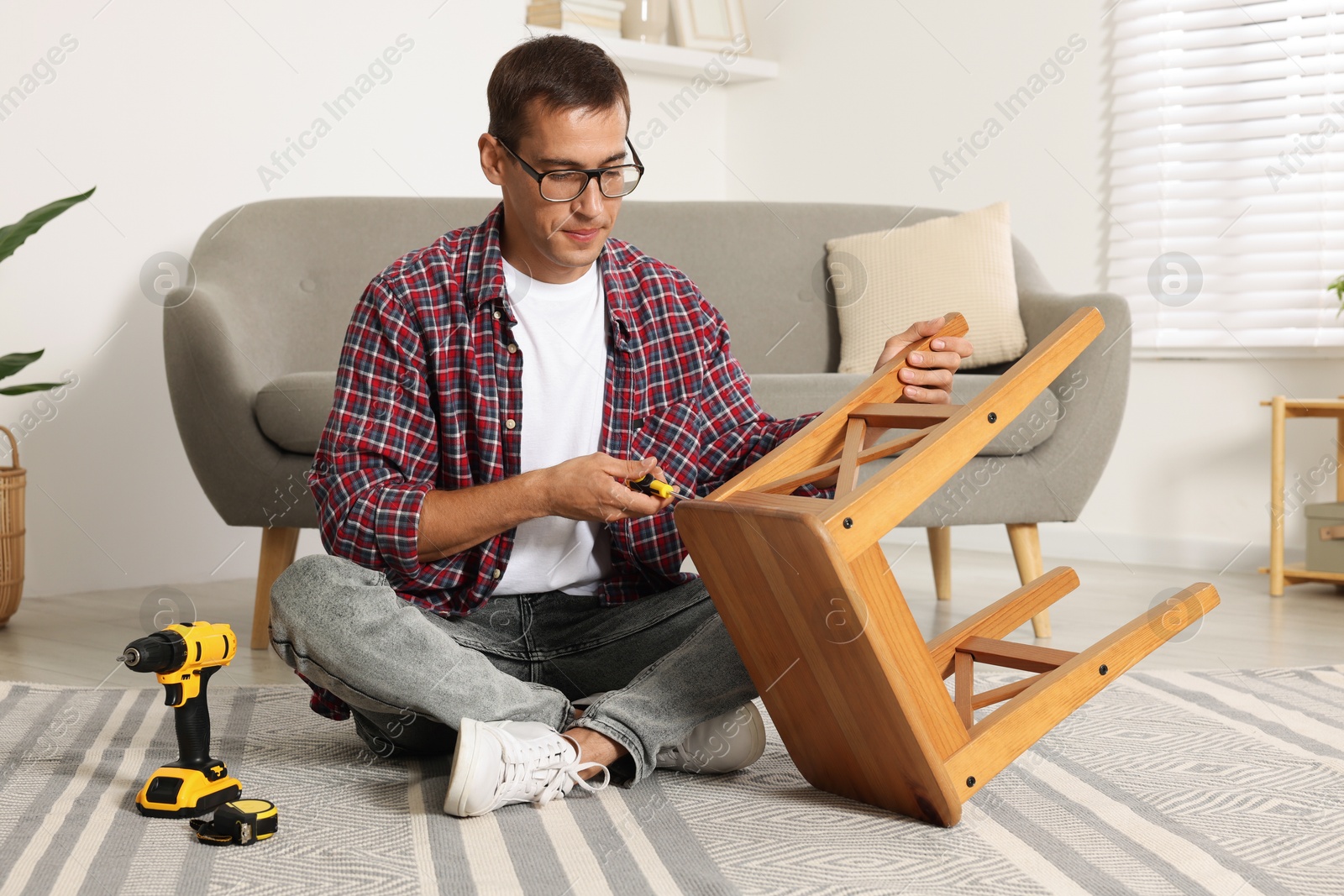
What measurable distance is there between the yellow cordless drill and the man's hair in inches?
23.0

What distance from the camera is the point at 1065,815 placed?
45.7 inches

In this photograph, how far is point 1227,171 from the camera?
296 cm

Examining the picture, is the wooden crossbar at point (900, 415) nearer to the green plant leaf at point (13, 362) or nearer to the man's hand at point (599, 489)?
the man's hand at point (599, 489)

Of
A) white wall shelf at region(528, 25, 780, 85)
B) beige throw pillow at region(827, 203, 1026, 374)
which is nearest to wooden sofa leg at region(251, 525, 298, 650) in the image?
beige throw pillow at region(827, 203, 1026, 374)

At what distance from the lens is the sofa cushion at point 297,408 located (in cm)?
196

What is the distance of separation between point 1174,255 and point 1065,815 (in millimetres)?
2235

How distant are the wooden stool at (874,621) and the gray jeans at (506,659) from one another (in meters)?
0.10

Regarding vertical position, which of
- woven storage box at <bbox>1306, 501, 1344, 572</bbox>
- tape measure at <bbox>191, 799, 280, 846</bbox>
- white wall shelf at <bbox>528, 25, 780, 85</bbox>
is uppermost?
white wall shelf at <bbox>528, 25, 780, 85</bbox>

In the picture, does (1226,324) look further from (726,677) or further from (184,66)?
(184,66)

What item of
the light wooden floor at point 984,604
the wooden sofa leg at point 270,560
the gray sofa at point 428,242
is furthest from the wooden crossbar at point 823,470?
the wooden sofa leg at point 270,560

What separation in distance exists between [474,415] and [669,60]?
250 cm

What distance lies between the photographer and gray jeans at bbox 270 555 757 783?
1.17 meters

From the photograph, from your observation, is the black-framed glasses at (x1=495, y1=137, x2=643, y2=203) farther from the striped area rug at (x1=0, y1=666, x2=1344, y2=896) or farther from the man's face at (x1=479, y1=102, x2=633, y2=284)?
the striped area rug at (x1=0, y1=666, x2=1344, y2=896)

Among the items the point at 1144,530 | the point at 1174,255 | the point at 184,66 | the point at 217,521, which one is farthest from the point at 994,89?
the point at 217,521
